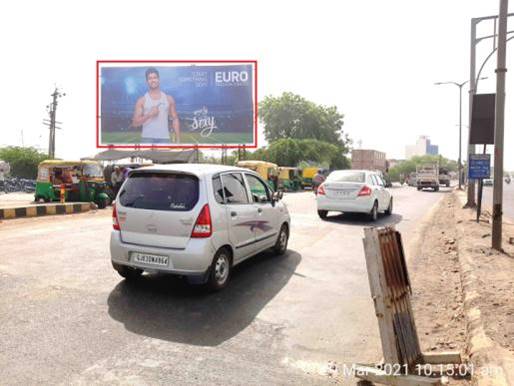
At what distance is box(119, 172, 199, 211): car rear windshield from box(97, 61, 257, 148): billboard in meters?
27.9

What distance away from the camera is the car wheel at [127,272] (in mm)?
6108

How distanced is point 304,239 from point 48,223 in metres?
7.40

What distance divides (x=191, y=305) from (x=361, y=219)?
994 cm

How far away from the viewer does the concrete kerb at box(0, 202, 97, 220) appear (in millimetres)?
13953

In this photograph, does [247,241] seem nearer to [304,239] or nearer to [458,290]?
[458,290]

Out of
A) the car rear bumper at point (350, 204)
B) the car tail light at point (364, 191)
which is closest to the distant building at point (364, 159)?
the car rear bumper at point (350, 204)

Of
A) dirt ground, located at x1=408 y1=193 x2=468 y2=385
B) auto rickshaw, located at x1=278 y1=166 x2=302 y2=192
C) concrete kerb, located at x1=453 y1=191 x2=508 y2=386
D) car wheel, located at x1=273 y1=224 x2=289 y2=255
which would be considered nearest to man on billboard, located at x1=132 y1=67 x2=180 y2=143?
auto rickshaw, located at x1=278 y1=166 x2=302 y2=192

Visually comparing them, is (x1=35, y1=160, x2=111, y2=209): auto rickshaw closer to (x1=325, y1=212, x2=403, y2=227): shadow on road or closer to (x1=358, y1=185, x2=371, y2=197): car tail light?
(x1=325, y1=212, x2=403, y2=227): shadow on road

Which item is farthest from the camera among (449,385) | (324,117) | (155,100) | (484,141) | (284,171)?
(324,117)

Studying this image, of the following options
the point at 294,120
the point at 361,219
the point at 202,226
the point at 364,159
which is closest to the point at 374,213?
the point at 361,219

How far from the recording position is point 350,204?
1351 cm

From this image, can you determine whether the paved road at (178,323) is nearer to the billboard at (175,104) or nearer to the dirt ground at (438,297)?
the dirt ground at (438,297)

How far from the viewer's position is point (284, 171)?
123ft

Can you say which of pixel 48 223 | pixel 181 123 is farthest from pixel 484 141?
pixel 181 123
